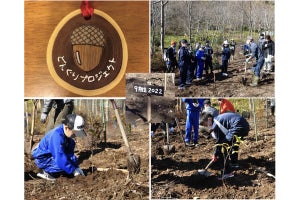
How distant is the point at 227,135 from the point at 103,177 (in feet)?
4.89

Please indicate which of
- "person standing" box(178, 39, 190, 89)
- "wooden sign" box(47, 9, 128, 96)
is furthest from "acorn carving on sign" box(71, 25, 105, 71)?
"person standing" box(178, 39, 190, 89)

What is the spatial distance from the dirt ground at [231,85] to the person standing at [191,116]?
8 centimetres

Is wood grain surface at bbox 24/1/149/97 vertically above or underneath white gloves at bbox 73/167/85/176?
above

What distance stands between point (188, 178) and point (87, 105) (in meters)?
1.41

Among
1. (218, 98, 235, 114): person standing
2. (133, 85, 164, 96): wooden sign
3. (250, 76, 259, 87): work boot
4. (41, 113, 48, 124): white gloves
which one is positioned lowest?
(41, 113, 48, 124): white gloves

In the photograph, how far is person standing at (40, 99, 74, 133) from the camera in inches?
218

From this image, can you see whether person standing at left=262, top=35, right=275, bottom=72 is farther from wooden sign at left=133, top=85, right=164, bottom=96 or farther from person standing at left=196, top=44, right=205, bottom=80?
wooden sign at left=133, top=85, right=164, bottom=96

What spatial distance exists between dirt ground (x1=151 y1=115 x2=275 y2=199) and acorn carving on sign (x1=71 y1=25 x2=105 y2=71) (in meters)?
1.16

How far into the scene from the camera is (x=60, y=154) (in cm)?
550

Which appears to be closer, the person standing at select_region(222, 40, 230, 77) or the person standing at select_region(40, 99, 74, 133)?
the person standing at select_region(40, 99, 74, 133)

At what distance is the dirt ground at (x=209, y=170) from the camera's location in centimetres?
552

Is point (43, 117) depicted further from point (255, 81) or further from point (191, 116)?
point (255, 81)

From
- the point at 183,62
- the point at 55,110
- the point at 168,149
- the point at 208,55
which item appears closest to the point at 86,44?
the point at 55,110
